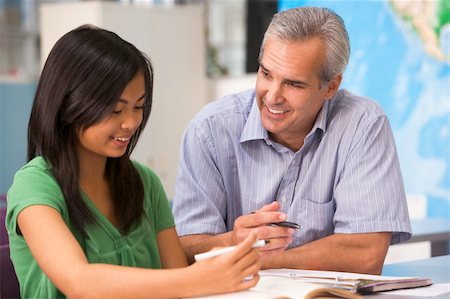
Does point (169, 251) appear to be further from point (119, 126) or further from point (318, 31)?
point (318, 31)

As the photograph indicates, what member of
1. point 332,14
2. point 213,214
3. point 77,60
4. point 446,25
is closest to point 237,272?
point 77,60

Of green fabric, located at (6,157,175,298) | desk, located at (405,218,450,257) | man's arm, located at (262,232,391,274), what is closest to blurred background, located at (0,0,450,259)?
desk, located at (405,218,450,257)

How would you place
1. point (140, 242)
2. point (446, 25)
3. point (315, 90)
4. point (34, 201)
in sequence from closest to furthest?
point (34, 201) → point (140, 242) → point (315, 90) → point (446, 25)

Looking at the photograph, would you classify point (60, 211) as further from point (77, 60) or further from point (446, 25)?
point (446, 25)

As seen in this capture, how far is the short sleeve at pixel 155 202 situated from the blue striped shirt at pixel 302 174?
1.13 feet

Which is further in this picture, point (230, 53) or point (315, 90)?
point (230, 53)

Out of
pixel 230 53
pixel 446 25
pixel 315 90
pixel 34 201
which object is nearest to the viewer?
pixel 34 201

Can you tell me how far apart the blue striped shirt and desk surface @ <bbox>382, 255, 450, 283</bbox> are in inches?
3.6

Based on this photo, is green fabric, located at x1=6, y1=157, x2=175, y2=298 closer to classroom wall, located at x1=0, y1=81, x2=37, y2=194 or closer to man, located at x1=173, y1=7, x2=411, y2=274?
man, located at x1=173, y1=7, x2=411, y2=274

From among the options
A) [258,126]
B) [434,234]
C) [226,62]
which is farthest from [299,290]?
[226,62]

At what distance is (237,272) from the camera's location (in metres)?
1.67

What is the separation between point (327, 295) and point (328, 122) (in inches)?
37.3

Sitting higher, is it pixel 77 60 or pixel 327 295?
pixel 77 60

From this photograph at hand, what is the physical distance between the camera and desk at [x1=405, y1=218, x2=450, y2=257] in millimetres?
3355
